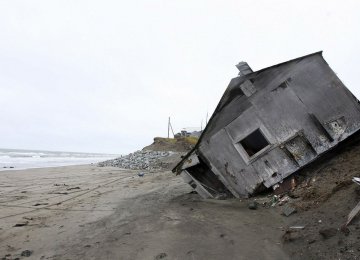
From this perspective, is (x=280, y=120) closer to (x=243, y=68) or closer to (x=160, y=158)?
(x=243, y=68)

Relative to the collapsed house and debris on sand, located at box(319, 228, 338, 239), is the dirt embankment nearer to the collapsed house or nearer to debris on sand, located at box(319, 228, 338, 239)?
the collapsed house

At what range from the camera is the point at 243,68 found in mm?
10930

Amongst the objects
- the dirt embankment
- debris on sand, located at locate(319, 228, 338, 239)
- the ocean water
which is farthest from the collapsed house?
the ocean water

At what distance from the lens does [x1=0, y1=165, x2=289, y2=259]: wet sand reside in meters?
6.41

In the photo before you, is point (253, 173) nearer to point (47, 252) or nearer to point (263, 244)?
point (263, 244)

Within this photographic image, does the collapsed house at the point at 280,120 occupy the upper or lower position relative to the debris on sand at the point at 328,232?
upper

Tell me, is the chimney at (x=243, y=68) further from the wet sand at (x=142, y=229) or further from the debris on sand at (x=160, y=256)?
the debris on sand at (x=160, y=256)

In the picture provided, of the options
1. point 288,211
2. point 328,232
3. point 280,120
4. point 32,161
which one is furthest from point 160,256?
point 32,161

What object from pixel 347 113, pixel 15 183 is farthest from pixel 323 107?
pixel 15 183

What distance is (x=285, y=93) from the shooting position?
34.5 ft

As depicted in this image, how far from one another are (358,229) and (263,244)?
5.33ft

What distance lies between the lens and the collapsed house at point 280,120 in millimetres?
10242

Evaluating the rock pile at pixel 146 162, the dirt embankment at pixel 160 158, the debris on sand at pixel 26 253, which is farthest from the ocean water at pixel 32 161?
the debris on sand at pixel 26 253

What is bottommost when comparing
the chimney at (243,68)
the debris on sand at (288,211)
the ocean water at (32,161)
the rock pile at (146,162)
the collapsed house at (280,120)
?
the debris on sand at (288,211)
